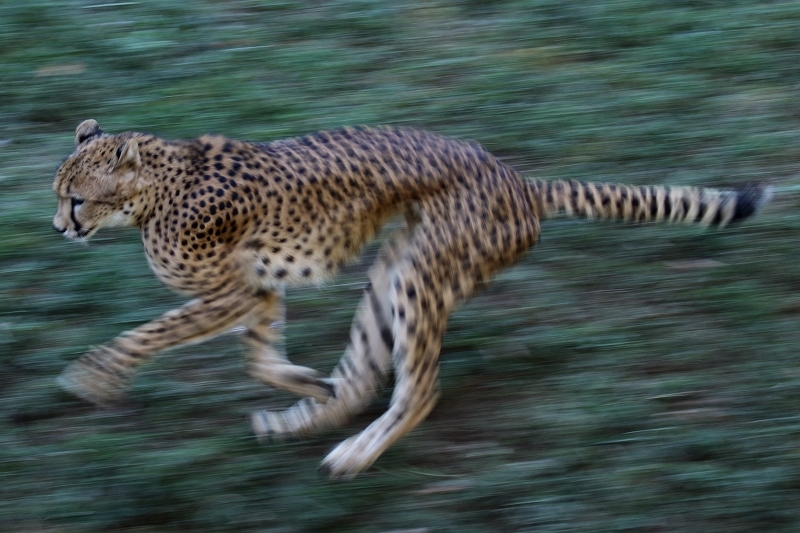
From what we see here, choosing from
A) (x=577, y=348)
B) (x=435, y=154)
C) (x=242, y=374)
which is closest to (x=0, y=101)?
(x=242, y=374)

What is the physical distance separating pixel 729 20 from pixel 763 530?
4.41 meters

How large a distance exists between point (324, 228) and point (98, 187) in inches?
37.5

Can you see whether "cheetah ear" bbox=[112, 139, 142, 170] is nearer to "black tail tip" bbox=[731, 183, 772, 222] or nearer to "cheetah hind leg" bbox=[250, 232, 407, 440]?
"cheetah hind leg" bbox=[250, 232, 407, 440]

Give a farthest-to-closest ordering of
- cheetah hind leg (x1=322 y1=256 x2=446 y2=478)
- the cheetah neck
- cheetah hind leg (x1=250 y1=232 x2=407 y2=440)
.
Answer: the cheetah neck < cheetah hind leg (x1=250 y1=232 x2=407 y2=440) < cheetah hind leg (x1=322 y1=256 x2=446 y2=478)

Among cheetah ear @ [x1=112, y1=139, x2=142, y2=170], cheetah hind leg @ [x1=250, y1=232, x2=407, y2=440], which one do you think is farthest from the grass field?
cheetah ear @ [x1=112, y1=139, x2=142, y2=170]

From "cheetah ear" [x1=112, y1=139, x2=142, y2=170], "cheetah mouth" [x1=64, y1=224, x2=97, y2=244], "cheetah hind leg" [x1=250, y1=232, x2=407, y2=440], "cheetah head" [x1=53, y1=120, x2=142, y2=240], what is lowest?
"cheetah hind leg" [x1=250, y1=232, x2=407, y2=440]

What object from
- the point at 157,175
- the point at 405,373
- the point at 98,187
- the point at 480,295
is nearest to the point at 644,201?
the point at 480,295

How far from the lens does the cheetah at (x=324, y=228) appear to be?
14.4 ft

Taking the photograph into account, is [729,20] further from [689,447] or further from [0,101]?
[0,101]

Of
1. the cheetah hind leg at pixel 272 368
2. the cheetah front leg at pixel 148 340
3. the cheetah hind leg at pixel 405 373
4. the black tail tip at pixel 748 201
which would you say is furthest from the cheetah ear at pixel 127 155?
the black tail tip at pixel 748 201

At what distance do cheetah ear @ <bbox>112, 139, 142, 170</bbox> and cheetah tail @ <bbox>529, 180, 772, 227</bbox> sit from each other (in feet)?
5.40

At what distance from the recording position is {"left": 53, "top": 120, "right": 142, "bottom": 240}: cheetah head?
4.66 metres

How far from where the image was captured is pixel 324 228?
464 centimetres

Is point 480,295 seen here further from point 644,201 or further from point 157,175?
point 157,175
